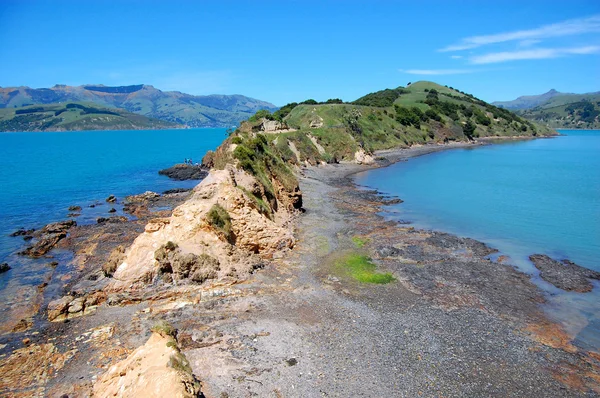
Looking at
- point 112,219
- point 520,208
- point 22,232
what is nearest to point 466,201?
point 520,208

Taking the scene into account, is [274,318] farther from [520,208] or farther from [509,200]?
[509,200]

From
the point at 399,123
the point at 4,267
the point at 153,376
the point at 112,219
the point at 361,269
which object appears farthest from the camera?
the point at 399,123

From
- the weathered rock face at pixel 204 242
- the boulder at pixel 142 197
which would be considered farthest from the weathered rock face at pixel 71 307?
the boulder at pixel 142 197

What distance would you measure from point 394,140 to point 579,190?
64.3 meters

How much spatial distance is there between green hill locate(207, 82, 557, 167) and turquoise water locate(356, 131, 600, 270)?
14910mm

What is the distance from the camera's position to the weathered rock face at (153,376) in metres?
10.9

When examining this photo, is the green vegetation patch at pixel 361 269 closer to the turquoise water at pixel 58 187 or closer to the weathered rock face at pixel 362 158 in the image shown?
the turquoise water at pixel 58 187

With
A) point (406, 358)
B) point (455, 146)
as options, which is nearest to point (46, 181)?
point (406, 358)

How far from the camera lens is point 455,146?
138000mm

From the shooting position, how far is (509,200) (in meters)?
53.1

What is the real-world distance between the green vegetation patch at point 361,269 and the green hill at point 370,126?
14.2 m

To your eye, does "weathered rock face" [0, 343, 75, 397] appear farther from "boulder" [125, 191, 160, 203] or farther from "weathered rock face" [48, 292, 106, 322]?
"boulder" [125, 191, 160, 203]

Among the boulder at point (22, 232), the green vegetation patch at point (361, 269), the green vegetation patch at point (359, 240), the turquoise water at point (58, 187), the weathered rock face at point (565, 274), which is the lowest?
the turquoise water at point (58, 187)

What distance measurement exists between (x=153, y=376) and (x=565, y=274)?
2821 cm
